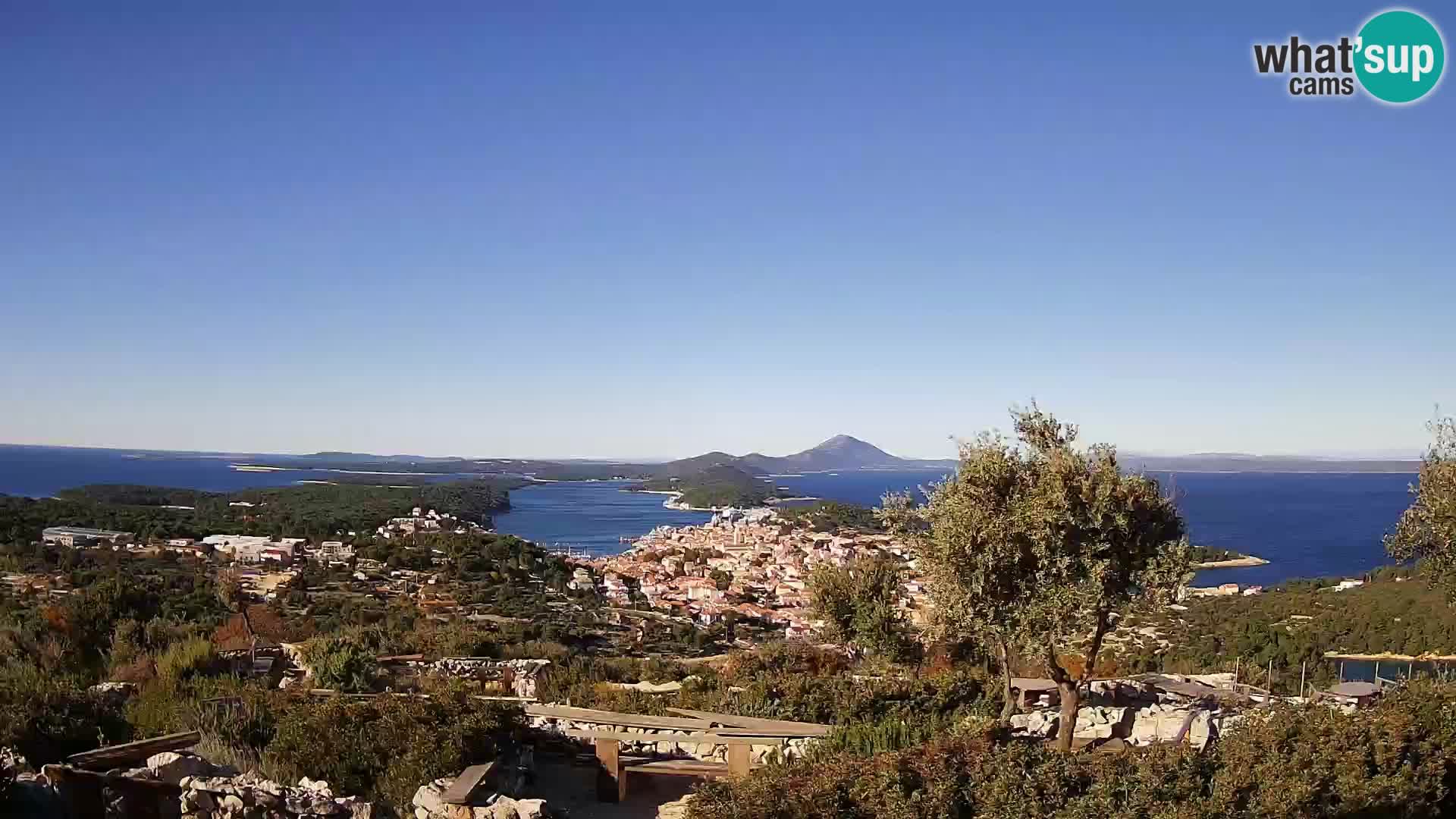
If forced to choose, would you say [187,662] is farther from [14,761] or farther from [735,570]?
[735,570]

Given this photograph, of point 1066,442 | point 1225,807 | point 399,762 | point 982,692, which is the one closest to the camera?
point 1225,807

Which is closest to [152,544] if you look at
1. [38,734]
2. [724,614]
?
[724,614]

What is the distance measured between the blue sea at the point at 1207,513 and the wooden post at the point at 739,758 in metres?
4.52

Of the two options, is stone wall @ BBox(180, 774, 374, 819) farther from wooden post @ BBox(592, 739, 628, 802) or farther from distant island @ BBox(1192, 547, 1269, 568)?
distant island @ BBox(1192, 547, 1269, 568)

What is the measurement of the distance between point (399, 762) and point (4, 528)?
3702 centimetres

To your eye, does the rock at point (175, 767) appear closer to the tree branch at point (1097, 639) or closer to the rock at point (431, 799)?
the rock at point (431, 799)

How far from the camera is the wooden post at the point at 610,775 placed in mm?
7414

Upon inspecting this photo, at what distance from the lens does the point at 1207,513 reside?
104688mm

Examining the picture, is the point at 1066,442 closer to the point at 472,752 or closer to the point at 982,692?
the point at 982,692

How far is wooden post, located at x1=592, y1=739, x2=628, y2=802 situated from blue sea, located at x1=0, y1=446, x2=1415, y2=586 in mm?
5505

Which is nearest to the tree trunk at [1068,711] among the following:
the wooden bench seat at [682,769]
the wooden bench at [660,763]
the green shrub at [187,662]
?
the wooden bench at [660,763]

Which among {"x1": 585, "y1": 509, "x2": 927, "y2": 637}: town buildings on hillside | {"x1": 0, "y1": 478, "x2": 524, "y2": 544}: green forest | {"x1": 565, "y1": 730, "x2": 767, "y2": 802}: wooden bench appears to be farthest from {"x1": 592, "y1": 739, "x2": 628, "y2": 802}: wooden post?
{"x1": 0, "y1": 478, "x2": 524, "y2": 544}: green forest

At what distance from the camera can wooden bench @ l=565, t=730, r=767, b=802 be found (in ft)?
24.5

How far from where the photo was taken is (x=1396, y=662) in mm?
19016
